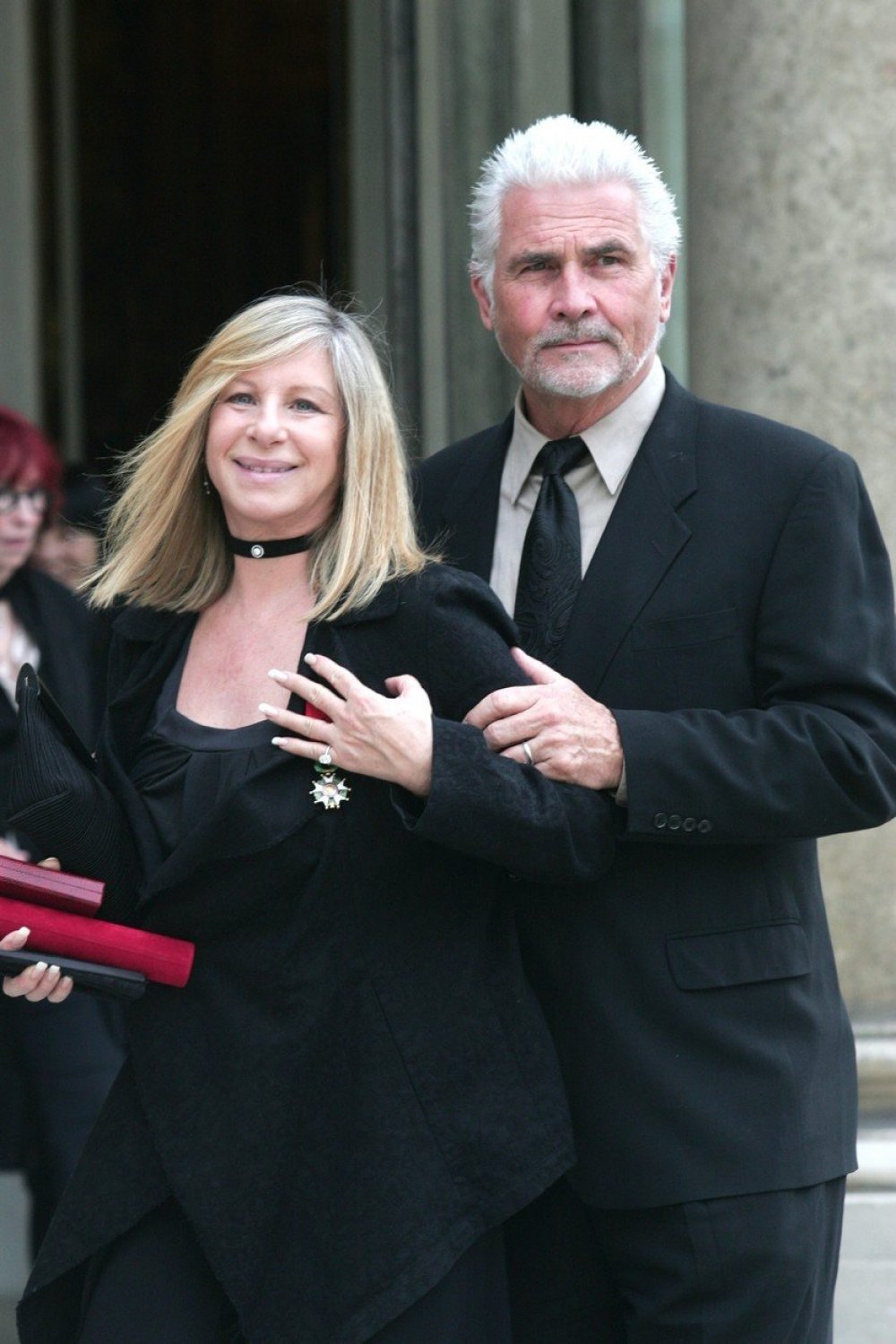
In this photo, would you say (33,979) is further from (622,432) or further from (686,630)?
(622,432)

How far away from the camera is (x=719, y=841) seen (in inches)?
99.2

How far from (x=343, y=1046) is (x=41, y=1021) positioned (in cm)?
189

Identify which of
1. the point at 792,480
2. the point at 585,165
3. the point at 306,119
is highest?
the point at 306,119

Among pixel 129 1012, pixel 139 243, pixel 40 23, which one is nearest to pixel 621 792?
pixel 129 1012

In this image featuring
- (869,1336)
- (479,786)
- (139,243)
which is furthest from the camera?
(139,243)

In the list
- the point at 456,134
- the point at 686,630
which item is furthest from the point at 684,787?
the point at 456,134

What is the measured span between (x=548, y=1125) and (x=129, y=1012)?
550mm

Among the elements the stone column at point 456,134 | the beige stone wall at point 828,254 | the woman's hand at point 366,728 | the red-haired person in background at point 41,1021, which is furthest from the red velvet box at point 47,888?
the stone column at point 456,134

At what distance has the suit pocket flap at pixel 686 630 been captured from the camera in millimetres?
2588

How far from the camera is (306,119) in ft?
50.2

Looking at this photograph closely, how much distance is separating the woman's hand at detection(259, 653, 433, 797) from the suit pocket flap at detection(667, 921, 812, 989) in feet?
1.51

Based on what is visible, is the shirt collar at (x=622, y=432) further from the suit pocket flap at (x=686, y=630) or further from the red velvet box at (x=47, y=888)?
the red velvet box at (x=47, y=888)

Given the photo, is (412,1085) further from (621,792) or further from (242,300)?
(242,300)

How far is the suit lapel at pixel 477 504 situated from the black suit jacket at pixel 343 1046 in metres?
0.36
